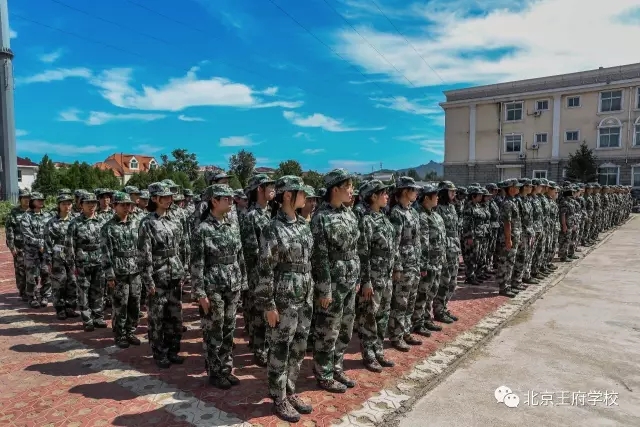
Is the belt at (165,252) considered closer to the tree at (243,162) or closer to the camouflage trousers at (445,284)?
the camouflage trousers at (445,284)

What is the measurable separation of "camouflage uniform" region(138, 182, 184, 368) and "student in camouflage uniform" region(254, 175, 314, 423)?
1670mm

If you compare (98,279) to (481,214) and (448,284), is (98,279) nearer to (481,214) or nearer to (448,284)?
(448,284)

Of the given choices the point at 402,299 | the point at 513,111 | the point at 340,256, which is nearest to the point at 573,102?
the point at 513,111

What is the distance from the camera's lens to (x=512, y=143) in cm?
3666

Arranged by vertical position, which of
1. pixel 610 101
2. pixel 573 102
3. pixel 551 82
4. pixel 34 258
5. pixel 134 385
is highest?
pixel 551 82

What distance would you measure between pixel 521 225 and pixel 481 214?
1.00 m

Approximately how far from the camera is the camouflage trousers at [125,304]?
17.6ft

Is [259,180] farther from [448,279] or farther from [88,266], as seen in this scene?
[448,279]

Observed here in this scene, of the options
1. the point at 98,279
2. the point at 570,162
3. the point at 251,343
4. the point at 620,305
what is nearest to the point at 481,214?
the point at 620,305

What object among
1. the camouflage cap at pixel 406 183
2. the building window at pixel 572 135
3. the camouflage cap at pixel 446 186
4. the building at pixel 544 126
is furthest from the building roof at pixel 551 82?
the camouflage cap at pixel 406 183

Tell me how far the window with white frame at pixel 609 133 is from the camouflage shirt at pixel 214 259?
3702 centimetres

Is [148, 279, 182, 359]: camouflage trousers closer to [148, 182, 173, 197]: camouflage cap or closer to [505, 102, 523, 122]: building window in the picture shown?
[148, 182, 173, 197]: camouflage cap

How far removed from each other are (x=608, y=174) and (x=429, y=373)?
35.4 meters

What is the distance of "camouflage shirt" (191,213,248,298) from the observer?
159 inches
